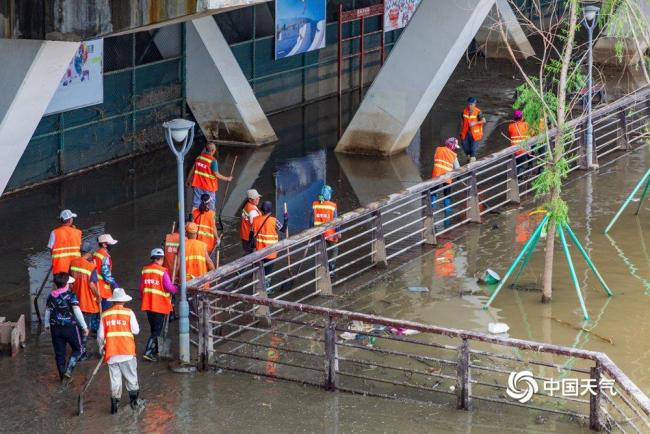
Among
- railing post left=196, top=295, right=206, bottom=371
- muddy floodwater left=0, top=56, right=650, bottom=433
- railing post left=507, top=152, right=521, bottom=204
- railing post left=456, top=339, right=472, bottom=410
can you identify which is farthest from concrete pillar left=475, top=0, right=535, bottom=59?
railing post left=456, top=339, right=472, bottom=410

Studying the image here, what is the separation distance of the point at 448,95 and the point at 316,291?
620 inches

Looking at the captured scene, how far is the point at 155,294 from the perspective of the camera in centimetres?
1490

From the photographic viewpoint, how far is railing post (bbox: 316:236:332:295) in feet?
56.8

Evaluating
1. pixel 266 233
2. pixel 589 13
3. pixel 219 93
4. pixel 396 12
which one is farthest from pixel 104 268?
pixel 396 12

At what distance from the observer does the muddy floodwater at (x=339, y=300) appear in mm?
13344

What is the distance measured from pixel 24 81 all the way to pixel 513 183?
9.02 meters

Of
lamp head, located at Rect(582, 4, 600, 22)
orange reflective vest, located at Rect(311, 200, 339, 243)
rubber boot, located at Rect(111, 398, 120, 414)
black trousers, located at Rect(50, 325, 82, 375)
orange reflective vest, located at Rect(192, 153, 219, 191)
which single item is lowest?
rubber boot, located at Rect(111, 398, 120, 414)

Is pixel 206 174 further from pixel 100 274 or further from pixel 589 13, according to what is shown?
pixel 589 13

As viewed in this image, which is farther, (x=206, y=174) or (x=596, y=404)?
(x=206, y=174)

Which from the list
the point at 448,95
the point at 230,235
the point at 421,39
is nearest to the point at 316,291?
the point at 230,235

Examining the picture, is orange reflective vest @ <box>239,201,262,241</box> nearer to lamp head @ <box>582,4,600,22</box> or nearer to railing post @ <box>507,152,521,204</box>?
railing post @ <box>507,152,521,204</box>

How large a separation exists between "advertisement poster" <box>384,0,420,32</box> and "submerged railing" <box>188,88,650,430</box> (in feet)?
26.3

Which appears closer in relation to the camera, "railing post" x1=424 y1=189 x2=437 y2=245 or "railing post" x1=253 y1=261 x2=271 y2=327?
"railing post" x1=253 y1=261 x2=271 y2=327

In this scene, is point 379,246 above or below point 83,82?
below
